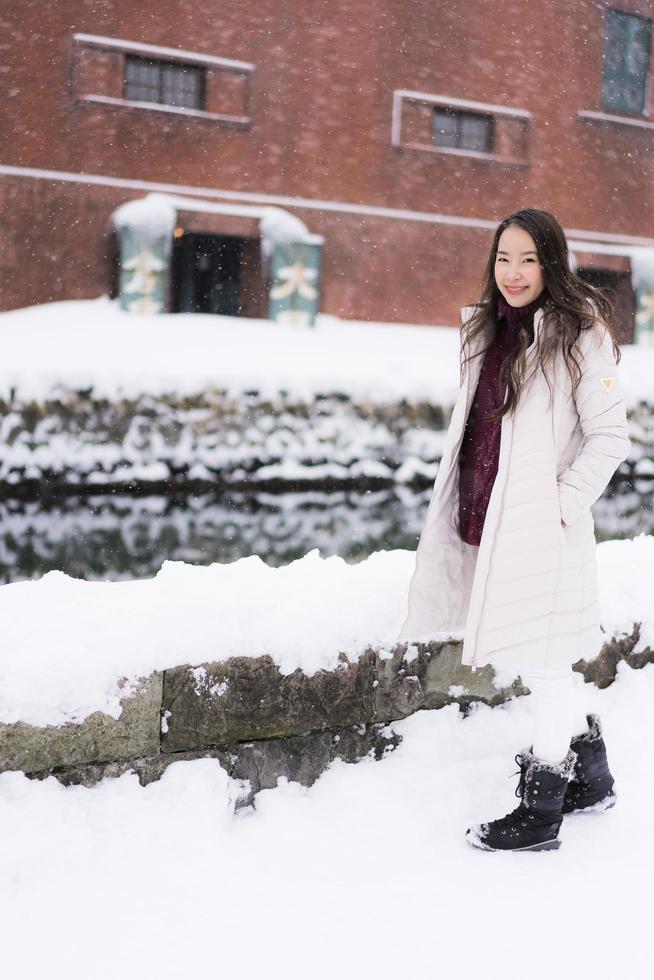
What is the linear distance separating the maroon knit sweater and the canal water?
3.98 m

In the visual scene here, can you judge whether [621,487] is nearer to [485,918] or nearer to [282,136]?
[282,136]

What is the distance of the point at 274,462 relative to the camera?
9.90 meters

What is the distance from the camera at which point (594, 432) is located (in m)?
1.95

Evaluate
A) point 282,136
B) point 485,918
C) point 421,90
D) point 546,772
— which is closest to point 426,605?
point 546,772

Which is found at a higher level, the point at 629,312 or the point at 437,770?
the point at 629,312

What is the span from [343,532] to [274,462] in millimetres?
2679

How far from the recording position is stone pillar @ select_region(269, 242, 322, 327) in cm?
1313

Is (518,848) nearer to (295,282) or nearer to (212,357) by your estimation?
(212,357)

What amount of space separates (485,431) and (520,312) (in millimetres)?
280

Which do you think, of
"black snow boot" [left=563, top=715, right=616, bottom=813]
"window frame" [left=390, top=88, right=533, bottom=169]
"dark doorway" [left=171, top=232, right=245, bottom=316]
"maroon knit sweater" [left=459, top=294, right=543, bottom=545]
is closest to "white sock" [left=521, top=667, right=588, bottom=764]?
"black snow boot" [left=563, top=715, right=616, bottom=813]

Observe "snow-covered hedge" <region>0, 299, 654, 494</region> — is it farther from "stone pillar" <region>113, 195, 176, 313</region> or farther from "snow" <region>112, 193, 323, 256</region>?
"snow" <region>112, 193, 323, 256</region>

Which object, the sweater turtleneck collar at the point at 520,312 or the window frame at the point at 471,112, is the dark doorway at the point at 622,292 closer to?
the window frame at the point at 471,112

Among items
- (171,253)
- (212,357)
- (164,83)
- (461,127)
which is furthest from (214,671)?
(461,127)

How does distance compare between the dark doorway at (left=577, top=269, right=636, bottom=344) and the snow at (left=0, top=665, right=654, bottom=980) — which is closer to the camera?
the snow at (left=0, top=665, right=654, bottom=980)
